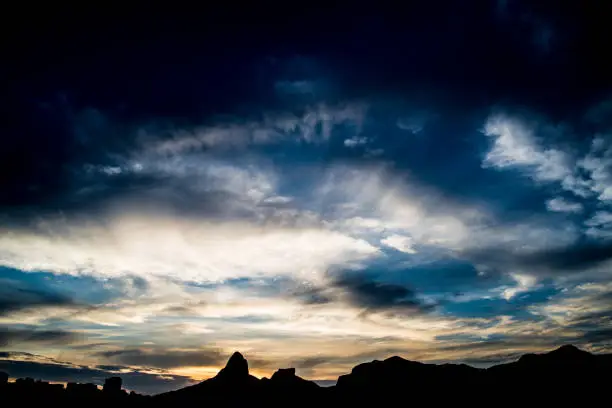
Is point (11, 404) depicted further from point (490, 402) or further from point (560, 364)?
point (560, 364)

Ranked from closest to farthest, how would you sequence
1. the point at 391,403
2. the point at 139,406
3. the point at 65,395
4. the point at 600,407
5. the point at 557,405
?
the point at 600,407, the point at 557,405, the point at 65,395, the point at 139,406, the point at 391,403

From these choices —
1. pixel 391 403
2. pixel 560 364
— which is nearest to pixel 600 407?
pixel 560 364

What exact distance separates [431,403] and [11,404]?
632ft

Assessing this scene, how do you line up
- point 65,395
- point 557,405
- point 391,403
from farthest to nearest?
point 391,403, point 65,395, point 557,405

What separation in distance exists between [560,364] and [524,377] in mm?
17255

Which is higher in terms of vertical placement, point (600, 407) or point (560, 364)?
point (560, 364)

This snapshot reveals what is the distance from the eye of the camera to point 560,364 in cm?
17600

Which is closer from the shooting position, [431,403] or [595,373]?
[595,373]

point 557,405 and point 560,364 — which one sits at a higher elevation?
point 560,364

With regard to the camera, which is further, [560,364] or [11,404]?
[560,364]

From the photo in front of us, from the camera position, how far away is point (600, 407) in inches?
5792

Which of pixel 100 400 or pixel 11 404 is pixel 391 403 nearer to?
pixel 100 400

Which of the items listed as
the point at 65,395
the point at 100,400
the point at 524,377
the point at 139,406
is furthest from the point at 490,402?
the point at 65,395

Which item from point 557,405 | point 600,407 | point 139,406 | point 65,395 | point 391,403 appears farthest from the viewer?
point 391,403
